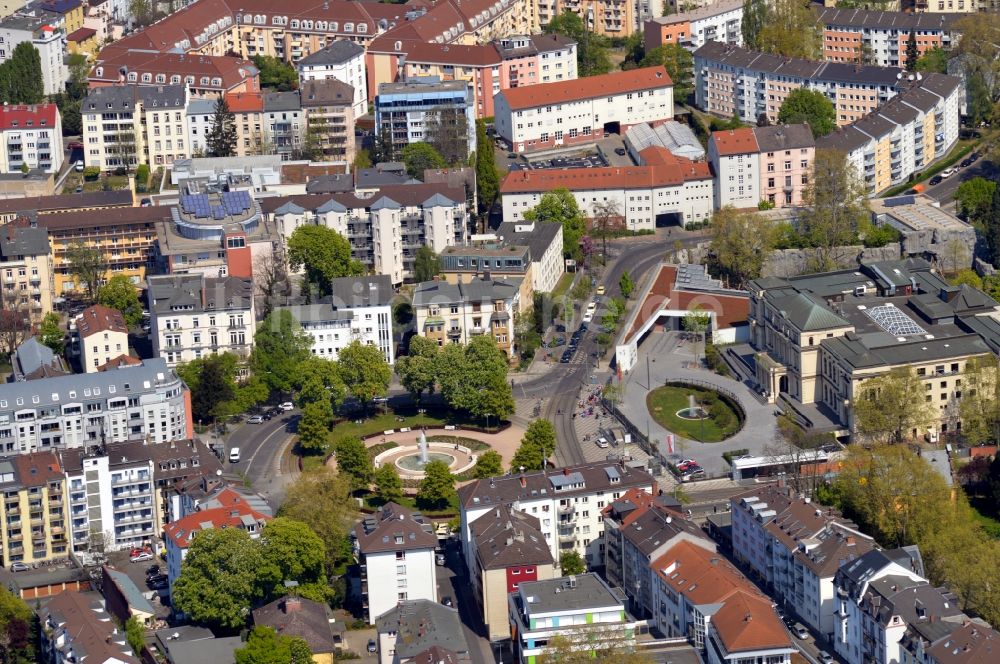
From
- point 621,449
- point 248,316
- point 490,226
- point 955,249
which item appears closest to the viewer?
point 621,449

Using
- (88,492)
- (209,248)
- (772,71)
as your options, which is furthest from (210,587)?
(772,71)

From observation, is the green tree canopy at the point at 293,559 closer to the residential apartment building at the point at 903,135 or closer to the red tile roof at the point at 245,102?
the red tile roof at the point at 245,102

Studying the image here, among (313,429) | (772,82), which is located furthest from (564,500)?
(772,82)


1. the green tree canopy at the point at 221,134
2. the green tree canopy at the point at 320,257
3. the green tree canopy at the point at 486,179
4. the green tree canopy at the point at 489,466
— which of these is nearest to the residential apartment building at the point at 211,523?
the green tree canopy at the point at 489,466

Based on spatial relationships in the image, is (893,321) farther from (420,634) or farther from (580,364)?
(420,634)

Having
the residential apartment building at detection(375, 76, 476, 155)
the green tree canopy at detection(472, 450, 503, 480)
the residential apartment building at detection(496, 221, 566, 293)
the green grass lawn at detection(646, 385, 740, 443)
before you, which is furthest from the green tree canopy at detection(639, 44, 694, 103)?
the green tree canopy at detection(472, 450, 503, 480)

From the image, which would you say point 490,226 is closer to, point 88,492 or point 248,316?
point 248,316
